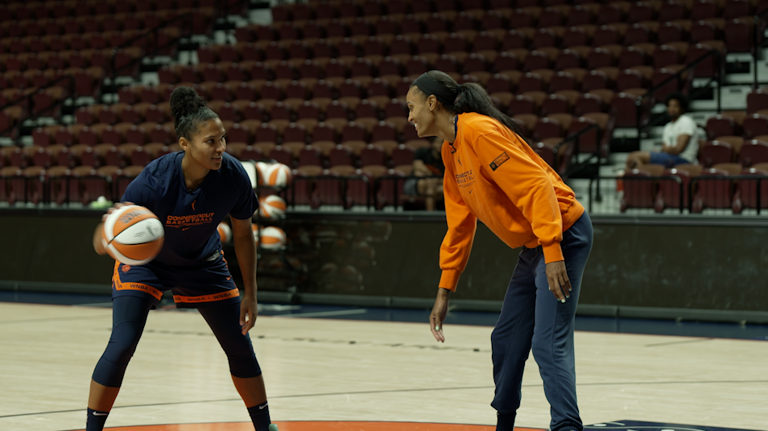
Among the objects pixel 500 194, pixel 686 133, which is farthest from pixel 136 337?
pixel 686 133

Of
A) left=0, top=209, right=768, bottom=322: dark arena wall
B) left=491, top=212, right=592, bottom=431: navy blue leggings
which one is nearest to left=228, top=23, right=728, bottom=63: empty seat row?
left=0, top=209, right=768, bottom=322: dark arena wall

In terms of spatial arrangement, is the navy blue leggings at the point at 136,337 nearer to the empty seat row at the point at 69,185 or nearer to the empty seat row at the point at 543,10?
the empty seat row at the point at 69,185

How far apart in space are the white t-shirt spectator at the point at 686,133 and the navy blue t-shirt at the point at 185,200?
8.35m

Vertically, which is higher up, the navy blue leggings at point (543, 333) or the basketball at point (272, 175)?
the navy blue leggings at point (543, 333)

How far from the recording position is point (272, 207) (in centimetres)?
1196

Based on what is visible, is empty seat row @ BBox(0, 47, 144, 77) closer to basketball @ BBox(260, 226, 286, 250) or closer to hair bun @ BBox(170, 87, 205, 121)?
basketball @ BBox(260, 226, 286, 250)

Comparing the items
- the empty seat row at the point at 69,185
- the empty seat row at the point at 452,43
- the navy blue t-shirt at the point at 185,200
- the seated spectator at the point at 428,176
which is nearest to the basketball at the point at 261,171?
the seated spectator at the point at 428,176

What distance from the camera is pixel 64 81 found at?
68.7ft

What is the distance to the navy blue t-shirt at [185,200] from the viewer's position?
14.7ft

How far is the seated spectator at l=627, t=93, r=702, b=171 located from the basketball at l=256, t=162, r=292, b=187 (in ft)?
13.4

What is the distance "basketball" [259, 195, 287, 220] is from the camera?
39.2ft

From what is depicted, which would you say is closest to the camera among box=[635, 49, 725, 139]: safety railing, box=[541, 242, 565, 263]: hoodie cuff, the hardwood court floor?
box=[541, 242, 565, 263]: hoodie cuff

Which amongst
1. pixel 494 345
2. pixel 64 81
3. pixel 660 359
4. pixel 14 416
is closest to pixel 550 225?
pixel 494 345

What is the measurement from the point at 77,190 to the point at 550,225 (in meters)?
12.6
